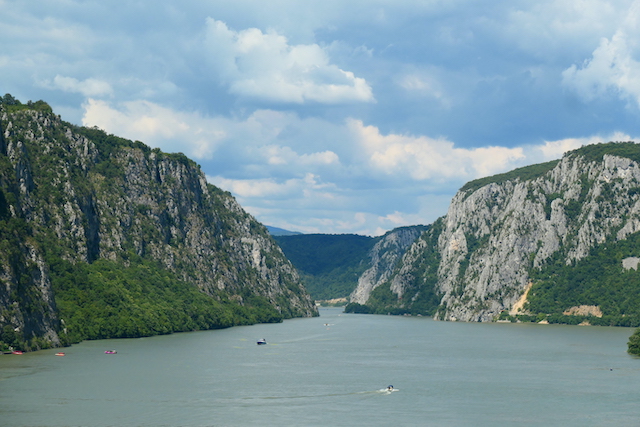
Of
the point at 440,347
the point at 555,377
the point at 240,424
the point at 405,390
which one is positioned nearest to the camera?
the point at 240,424

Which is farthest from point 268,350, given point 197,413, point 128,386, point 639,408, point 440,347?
point 639,408

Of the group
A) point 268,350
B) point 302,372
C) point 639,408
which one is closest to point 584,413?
point 639,408

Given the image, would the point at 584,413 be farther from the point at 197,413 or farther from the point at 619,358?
the point at 619,358

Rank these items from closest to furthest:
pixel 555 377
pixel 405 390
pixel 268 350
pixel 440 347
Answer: pixel 405 390 < pixel 555 377 < pixel 268 350 < pixel 440 347

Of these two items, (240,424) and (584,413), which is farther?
(584,413)

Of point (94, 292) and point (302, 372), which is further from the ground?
point (94, 292)

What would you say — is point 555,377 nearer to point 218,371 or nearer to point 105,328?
point 218,371
